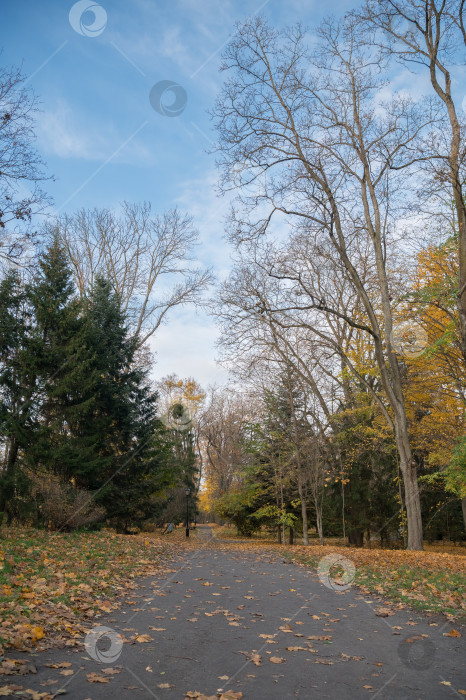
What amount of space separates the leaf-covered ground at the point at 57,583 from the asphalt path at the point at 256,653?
25 centimetres

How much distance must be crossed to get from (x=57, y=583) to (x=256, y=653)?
11.7 feet

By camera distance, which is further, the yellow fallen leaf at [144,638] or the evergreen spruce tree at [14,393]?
the evergreen spruce tree at [14,393]

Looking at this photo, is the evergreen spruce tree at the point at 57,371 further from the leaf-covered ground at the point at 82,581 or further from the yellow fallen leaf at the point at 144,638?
the yellow fallen leaf at the point at 144,638

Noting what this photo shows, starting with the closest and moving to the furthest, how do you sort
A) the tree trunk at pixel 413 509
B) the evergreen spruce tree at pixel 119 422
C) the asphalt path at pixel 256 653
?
the asphalt path at pixel 256 653, the tree trunk at pixel 413 509, the evergreen spruce tree at pixel 119 422

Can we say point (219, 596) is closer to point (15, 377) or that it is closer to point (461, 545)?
point (15, 377)

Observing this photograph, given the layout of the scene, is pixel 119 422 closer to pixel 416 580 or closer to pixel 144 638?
pixel 416 580

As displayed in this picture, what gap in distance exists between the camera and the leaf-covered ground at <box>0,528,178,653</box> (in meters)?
4.57

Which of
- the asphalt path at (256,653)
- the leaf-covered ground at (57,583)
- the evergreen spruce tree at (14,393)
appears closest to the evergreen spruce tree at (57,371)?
the evergreen spruce tree at (14,393)

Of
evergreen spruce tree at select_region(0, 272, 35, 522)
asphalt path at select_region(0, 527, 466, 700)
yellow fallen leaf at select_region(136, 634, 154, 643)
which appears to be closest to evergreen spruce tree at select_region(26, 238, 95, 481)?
evergreen spruce tree at select_region(0, 272, 35, 522)

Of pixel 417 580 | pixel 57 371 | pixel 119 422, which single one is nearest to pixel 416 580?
→ pixel 417 580

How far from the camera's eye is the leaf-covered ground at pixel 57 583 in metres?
4.57

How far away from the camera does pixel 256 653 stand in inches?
175

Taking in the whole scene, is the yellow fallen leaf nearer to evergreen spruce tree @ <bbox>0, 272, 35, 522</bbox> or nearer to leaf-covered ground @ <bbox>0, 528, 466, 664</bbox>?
leaf-covered ground @ <bbox>0, 528, 466, 664</bbox>

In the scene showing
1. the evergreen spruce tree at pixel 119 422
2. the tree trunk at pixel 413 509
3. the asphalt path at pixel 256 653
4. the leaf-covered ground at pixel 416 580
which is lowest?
the asphalt path at pixel 256 653
